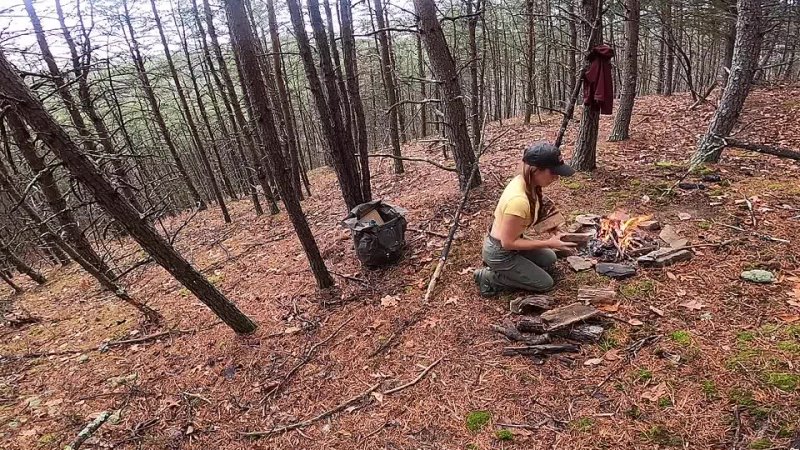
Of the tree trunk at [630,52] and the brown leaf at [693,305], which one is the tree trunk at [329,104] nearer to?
the brown leaf at [693,305]

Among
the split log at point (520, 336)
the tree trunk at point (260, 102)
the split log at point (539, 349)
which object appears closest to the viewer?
the split log at point (539, 349)

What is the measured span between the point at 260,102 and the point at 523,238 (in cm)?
321

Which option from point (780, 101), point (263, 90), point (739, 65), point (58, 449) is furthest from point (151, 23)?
point (780, 101)

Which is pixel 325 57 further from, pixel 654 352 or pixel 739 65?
pixel 739 65

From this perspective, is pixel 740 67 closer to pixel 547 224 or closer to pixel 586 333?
pixel 547 224

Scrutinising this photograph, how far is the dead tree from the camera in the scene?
3242mm

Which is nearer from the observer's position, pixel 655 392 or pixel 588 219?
pixel 655 392

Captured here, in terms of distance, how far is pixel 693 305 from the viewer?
3.61 meters

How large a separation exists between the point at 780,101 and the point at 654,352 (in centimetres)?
1201

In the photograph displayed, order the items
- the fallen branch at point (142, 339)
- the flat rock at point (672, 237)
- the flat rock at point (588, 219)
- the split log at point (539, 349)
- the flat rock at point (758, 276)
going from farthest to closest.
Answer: the fallen branch at point (142, 339) → the flat rock at point (588, 219) → the flat rock at point (672, 237) → the flat rock at point (758, 276) → the split log at point (539, 349)

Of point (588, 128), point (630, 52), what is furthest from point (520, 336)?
point (630, 52)

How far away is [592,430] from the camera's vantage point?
2787mm

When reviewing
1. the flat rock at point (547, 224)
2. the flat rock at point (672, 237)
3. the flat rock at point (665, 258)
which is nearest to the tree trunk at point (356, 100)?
the flat rock at point (547, 224)

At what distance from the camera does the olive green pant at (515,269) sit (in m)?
4.21
